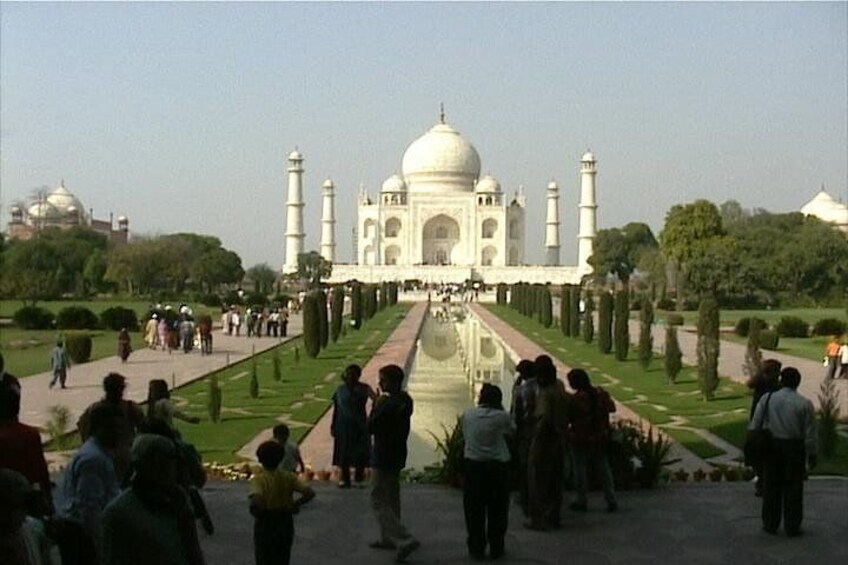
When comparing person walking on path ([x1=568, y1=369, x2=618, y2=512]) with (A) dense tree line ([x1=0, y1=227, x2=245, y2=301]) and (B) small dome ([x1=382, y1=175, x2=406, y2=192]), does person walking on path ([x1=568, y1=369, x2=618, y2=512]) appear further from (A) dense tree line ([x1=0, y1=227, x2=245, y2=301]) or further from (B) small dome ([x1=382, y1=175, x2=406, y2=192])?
(B) small dome ([x1=382, y1=175, x2=406, y2=192])

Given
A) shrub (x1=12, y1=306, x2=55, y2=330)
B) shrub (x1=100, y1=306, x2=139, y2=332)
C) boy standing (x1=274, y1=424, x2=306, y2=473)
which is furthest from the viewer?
shrub (x1=100, y1=306, x2=139, y2=332)

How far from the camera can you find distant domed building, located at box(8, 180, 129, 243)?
2391 inches

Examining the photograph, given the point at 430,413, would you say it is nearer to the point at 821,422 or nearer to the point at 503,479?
the point at 821,422

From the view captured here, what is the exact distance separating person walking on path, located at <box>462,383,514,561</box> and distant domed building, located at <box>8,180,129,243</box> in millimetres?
54586

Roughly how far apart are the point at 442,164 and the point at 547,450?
57333 millimetres

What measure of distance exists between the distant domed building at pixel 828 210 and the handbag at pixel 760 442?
6274 cm

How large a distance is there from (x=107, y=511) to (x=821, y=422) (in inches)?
241

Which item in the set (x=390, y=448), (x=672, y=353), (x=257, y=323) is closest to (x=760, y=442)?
(x=390, y=448)

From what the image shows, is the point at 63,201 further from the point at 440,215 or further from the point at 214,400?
the point at 214,400

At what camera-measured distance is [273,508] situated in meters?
3.88

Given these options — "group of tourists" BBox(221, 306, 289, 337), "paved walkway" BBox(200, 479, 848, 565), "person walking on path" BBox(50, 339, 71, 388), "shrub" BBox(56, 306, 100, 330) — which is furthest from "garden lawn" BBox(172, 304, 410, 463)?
"shrub" BBox(56, 306, 100, 330)

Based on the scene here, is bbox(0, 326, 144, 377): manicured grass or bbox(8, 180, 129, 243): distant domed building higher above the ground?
bbox(8, 180, 129, 243): distant domed building

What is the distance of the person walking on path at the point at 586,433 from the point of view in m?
5.50

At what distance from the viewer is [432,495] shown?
20.1 feet
